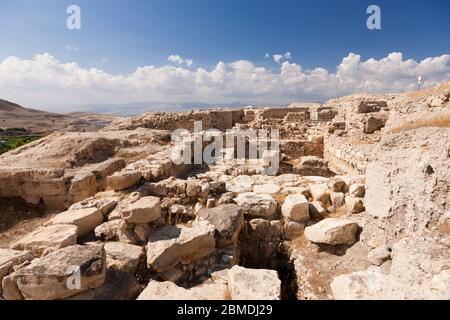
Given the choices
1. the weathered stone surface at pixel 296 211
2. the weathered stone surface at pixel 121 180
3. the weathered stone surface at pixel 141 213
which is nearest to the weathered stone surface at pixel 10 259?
the weathered stone surface at pixel 141 213

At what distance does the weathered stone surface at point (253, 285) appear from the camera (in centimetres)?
259

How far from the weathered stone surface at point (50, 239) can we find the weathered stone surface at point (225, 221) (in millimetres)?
1737

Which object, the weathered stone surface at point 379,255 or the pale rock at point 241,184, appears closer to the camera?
the weathered stone surface at point 379,255

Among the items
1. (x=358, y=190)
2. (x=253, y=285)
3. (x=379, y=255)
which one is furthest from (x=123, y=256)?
(x=358, y=190)

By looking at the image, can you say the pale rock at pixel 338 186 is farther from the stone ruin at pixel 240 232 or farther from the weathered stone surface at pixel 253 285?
the weathered stone surface at pixel 253 285

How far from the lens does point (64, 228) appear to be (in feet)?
11.9

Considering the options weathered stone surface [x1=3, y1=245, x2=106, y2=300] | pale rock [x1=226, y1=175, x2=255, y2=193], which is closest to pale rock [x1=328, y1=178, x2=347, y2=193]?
pale rock [x1=226, y1=175, x2=255, y2=193]

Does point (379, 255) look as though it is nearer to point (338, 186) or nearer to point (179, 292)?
point (338, 186)

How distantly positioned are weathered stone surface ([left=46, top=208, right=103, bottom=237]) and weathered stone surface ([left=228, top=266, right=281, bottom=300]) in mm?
2267

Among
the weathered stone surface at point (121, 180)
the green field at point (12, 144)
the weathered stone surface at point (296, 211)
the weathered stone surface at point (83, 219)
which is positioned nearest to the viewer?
the weathered stone surface at point (83, 219)

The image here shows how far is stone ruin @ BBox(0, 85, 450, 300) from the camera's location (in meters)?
2.70
